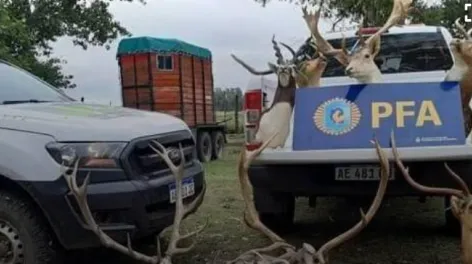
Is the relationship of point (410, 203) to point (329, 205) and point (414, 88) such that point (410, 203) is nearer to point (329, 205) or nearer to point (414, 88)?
point (329, 205)

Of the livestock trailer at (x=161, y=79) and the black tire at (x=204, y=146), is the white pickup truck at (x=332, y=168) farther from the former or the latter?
the black tire at (x=204, y=146)

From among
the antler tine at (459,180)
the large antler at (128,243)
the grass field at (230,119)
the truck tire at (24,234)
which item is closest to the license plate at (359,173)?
the antler tine at (459,180)

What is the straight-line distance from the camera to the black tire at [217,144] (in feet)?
49.7

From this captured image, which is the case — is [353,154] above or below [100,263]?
above

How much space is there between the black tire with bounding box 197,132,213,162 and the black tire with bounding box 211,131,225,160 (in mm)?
164

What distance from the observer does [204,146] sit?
48.2 ft

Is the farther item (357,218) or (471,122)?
(357,218)

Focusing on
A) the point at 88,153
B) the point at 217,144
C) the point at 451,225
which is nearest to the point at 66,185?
the point at 88,153

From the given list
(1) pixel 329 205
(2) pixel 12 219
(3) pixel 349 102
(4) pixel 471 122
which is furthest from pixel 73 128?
(1) pixel 329 205

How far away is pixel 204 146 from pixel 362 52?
33.6ft

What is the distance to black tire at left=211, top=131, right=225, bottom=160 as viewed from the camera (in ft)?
49.7

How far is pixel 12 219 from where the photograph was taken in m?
4.05

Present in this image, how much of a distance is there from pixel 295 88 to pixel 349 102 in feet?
1.46

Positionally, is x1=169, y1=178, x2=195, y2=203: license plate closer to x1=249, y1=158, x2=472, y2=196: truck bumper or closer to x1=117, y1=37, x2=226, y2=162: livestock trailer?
x1=249, y1=158, x2=472, y2=196: truck bumper
